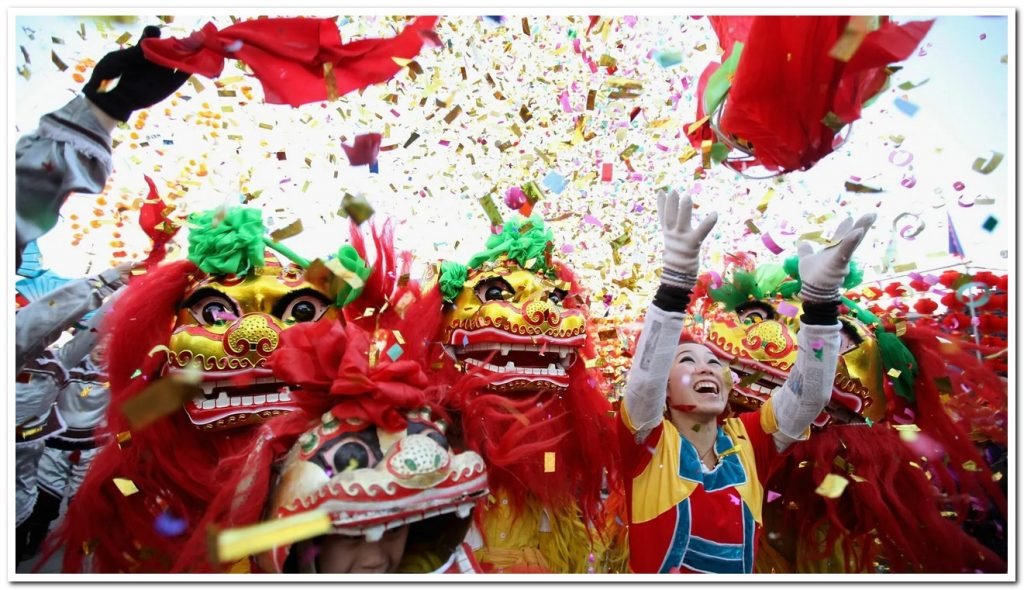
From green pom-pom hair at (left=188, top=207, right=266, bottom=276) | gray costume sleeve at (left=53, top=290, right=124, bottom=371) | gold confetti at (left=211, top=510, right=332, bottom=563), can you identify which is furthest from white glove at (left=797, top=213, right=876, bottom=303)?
gray costume sleeve at (left=53, top=290, right=124, bottom=371)

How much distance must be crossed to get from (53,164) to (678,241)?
2069 mm

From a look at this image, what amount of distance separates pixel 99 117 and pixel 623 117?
1.96m

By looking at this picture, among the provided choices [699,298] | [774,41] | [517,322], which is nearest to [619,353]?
[699,298]

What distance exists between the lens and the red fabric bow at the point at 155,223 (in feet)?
11.5

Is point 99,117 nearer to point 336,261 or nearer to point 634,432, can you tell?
point 336,261

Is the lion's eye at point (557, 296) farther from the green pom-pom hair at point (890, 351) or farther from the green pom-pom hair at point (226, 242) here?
the green pom-pom hair at point (226, 242)

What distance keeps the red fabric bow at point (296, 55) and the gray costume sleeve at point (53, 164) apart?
0.38m

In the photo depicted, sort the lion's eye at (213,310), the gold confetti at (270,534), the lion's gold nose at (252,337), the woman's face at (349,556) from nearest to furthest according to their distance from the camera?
1. the gold confetti at (270,534)
2. the woman's face at (349,556)
3. the lion's gold nose at (252,337)
4. the lion's eye at (213,310)

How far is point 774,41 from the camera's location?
8.57 feet

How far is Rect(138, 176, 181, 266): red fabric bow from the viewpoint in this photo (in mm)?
3508

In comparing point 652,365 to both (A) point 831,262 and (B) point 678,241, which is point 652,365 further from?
(A) point 831,262

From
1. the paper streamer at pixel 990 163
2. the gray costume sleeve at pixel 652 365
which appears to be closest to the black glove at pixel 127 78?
the gray costume sleeve at pixel 652 365

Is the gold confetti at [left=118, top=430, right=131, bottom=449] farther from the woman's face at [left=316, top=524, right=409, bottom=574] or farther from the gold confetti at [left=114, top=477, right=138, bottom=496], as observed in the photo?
the woman's face at [left=316, top=524, right=409, bottom=574]
